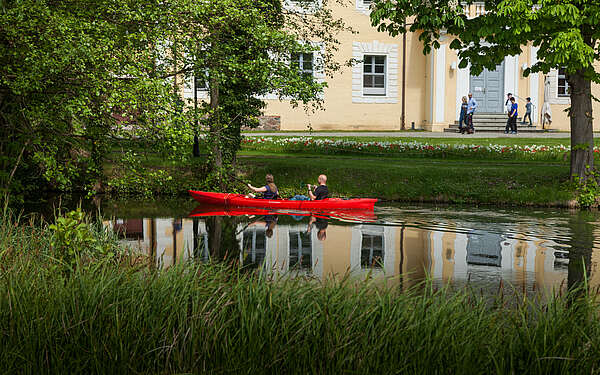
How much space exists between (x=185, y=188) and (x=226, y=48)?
244 inches

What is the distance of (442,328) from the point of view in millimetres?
5922

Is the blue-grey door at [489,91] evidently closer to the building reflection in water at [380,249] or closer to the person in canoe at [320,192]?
the person in canoe at [320,192]

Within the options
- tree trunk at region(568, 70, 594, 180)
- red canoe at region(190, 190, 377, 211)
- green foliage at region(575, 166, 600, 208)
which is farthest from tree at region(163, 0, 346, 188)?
green foliage at region(575, 166, 600, 208)

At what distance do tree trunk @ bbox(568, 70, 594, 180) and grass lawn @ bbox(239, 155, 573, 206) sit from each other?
Answer: 0.67 m

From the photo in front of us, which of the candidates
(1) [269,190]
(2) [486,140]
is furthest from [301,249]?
(2) [486,140]

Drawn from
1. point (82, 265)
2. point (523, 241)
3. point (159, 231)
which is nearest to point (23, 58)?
point (159, 231)

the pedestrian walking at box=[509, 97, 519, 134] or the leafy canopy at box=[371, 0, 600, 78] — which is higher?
the leafy canopy at box=[371, 0, 600, 78]

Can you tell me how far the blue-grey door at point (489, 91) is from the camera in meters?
36.0

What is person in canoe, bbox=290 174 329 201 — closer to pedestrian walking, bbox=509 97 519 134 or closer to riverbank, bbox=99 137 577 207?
riverbank, bbox=99 137 577 207

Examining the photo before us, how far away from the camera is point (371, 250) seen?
42.6ft

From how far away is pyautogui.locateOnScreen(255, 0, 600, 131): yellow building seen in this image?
115 feet

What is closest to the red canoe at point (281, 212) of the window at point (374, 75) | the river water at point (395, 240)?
the river water at point (395, 240)

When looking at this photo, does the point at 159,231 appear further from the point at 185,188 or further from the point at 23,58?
the point at 185,188

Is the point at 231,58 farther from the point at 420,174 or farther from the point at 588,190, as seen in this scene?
the point at 588,190
